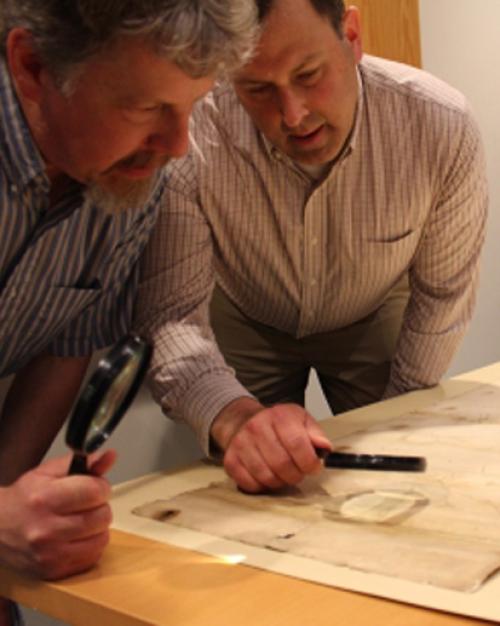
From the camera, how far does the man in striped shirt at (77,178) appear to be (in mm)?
923

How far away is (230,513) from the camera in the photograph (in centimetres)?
104

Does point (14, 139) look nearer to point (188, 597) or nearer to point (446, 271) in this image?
point (188, 597)

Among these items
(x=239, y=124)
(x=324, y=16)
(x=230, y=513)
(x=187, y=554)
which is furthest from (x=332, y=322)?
(x=187, y=554)

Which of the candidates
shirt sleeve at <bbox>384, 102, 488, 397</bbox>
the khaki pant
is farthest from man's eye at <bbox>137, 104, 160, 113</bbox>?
the khaki pant

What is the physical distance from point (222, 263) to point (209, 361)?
333mm

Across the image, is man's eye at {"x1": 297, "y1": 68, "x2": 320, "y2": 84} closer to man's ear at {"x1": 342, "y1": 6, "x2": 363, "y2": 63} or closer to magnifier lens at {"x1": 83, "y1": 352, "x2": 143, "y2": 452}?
man's ear at {"x1": 342, "y1": 6, "x2": 363, "y2": 63}

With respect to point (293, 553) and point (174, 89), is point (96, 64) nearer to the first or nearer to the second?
point (174, 89)

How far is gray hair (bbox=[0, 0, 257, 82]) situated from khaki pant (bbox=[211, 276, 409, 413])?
0.83 m

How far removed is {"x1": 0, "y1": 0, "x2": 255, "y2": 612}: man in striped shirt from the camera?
92cm

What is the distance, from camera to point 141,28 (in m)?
1.00

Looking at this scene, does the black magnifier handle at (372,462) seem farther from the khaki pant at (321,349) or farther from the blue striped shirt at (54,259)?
the khaki pant at (321,349)

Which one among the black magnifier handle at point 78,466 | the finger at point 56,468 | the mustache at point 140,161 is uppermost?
the mustache at point 140,161

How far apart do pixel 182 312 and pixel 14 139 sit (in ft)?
1.37

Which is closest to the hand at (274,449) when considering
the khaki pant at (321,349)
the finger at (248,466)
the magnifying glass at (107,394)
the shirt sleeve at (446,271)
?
the finger at (248,466)
